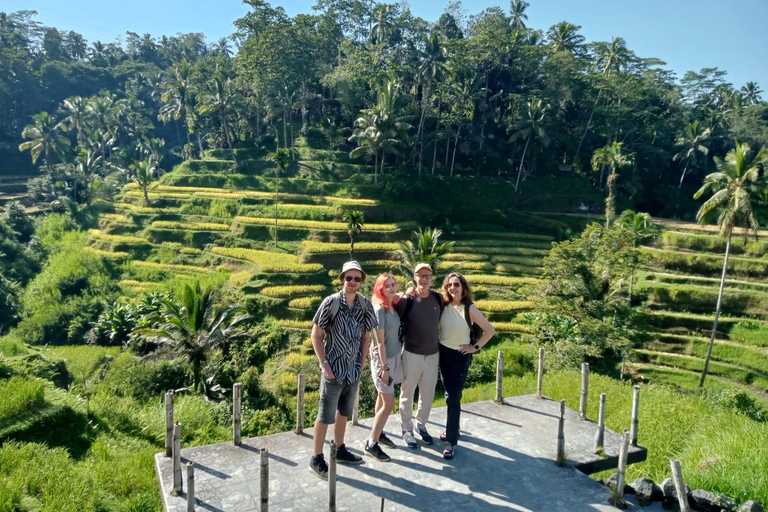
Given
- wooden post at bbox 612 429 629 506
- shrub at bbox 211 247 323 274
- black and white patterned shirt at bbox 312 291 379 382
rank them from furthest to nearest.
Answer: shrub at bbox 211 247 323 274, black and white patterned shirt at bbox 312 291 379 382, wooden post at bbox 612 429 629 506

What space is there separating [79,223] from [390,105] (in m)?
22.0

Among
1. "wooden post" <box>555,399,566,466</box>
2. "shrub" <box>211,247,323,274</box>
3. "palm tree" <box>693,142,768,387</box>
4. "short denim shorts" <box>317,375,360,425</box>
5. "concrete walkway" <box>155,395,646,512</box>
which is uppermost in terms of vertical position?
"palm tree" <box>693,142,768,387</box>

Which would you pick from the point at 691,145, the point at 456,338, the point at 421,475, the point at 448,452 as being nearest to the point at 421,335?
the point at 456,338

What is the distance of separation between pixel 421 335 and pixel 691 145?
41783mm

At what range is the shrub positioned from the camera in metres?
23.0

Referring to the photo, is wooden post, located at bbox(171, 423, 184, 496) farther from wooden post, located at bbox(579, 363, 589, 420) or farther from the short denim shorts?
wooden post, located at bbox(579, 363, 589, 420)

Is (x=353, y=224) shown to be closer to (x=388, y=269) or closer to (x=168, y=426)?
(x=388, y=269)

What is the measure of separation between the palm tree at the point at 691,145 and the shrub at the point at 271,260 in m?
30.8

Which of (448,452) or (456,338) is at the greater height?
(456,338)

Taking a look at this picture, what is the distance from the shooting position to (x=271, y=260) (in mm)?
24234

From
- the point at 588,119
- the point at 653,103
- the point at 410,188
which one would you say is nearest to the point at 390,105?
the point at 410,188

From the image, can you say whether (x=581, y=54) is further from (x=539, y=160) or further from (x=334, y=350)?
(x=334, y=350)

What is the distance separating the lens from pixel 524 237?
30078 millimetres

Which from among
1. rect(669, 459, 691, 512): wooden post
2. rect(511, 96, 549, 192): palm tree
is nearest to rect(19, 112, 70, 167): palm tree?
rect(511, 96, 549, 192): palm tree
